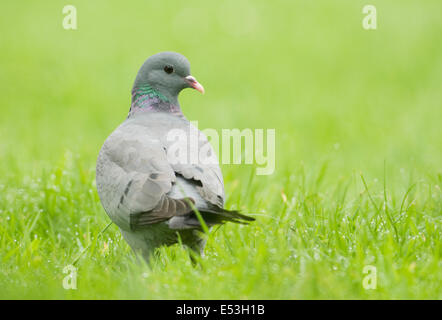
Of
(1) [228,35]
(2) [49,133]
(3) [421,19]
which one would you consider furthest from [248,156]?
(3) [421,19]

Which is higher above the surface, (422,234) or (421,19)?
(421,19)

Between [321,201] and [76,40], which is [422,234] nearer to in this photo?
[321,201]

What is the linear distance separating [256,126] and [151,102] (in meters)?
3.75

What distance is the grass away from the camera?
3.42 m

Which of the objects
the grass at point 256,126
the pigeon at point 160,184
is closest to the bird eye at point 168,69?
the pigeon at point 160,184

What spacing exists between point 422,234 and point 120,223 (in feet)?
6.12

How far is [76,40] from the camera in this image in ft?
38.3

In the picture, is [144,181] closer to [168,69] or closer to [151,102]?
[151,102]

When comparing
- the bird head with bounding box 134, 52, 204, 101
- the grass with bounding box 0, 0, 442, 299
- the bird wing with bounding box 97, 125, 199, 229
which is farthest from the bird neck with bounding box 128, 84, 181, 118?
the grass with bounding box 0, 0, 442, 299

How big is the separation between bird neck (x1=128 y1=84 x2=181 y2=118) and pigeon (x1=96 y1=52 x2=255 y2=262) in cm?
11

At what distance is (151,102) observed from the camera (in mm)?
4473

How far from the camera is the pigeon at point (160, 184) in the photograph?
11.5ft

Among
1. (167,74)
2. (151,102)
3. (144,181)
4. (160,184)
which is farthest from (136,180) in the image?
(167,74)
